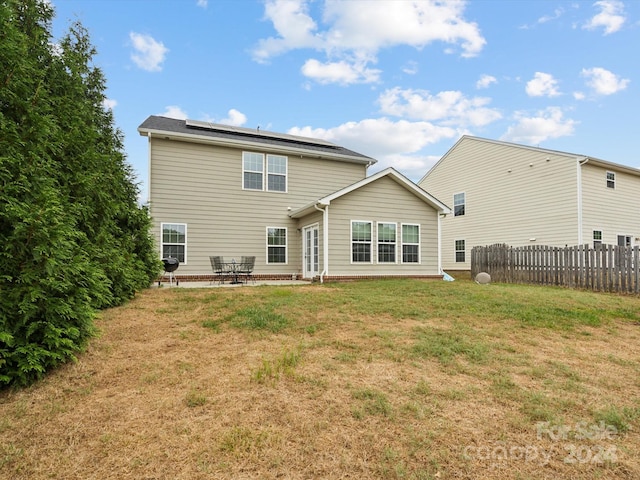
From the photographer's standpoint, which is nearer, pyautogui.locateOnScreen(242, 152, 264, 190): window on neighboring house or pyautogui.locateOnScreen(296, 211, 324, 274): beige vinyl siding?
pyautogui.locateOnScreen(296, 211, 324, 274): beige vinyl siding

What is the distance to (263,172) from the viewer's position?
45.4 ft

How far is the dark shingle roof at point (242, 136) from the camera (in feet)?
41.7

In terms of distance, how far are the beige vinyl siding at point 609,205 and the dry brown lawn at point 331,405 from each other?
39.8 feet

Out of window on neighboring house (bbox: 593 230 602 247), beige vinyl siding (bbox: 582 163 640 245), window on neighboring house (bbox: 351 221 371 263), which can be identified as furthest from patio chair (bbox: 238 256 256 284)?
window on neighboring house (bbox: 593 230 602 247)

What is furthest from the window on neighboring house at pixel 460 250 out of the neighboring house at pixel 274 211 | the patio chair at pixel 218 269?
the patio chair at pixel 218 269

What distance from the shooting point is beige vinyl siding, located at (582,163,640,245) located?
1462cm

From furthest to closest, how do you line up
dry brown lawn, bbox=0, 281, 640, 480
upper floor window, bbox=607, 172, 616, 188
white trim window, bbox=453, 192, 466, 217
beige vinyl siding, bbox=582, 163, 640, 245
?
white trim window, bbox=453, 192, 466, 217 → upper floor window, bbox=607, 172, 616, 188 → beige vinyl siding, bbox=582, 163, 640, 245 → dry brown lawn, bbox=0, 281, 640, 480

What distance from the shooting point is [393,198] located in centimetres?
1297

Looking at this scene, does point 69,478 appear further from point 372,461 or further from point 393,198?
point 393,198

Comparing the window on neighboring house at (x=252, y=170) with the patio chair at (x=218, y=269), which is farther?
the window on neighboring house at (x=252, y=170)

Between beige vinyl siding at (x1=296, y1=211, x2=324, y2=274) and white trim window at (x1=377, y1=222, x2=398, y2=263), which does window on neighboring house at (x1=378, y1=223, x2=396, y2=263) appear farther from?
beige vinyl siding at (x1=296, y1=211, x2=324, y2=274)

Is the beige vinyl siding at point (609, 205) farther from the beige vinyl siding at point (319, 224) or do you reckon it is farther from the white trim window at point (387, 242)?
the beige vinyl siding at point (319, 224)

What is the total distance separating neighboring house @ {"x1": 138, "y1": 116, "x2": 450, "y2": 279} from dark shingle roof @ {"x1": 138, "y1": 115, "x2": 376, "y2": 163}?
0.20ft

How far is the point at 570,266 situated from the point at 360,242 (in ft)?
23.2
